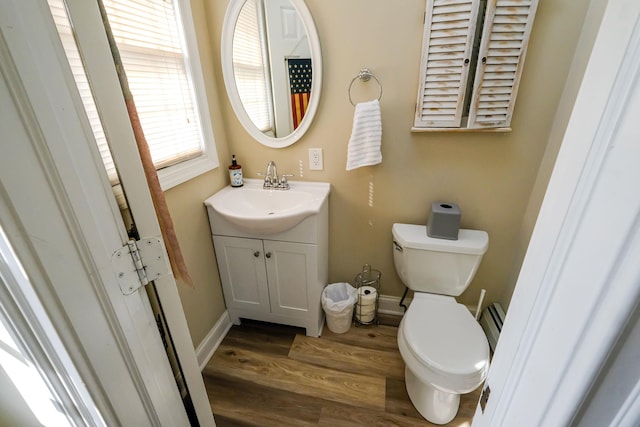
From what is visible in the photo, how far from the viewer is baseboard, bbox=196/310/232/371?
61.3 inches

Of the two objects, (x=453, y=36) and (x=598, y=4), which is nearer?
(x=598, y=4)

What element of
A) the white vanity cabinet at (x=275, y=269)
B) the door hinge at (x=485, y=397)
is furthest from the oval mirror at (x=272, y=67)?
the door hinge at (x=485, y=397)

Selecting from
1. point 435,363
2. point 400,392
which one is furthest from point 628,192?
point 400,392

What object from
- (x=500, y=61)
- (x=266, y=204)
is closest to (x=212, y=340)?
(x=266, y=204)

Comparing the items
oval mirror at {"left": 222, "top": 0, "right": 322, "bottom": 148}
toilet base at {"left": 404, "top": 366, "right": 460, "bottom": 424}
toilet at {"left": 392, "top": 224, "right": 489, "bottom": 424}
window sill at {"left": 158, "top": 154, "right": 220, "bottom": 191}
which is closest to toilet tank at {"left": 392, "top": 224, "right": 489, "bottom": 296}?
toilet at {"left": 392, "top": 224, "right": 489, "bottom": 424}

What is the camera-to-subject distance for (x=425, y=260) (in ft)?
4.80

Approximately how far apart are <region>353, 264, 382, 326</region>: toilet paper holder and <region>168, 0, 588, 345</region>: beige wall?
8 cm

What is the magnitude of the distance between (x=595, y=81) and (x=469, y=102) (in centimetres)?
120

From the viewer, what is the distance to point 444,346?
117 cm

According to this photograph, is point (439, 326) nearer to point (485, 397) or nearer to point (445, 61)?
point (485, 397)

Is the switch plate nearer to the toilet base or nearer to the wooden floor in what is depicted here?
the wooden floor

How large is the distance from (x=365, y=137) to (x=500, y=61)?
2.21 ft

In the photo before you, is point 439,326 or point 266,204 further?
point 266,204

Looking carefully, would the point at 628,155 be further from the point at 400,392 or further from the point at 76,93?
the point at 400,392
